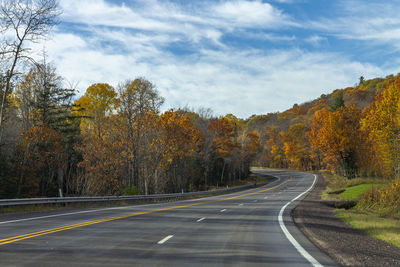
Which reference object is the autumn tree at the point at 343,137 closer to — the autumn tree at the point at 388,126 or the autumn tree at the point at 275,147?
the autumn tree at the point at 388,126

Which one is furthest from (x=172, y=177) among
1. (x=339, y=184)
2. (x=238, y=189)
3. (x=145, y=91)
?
(x=339, y=184)

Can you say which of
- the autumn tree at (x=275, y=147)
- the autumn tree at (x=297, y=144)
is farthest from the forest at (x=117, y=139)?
the autumn tree at (x=275, y=147)

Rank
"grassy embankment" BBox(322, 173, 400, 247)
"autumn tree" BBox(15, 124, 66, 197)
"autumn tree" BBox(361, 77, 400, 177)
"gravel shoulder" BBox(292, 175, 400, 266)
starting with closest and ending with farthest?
1. "gravel shoulder" BBox(292, 175, 400, 266)
2. "grassy embankment" BBox(322, 173, 400, 247)
3. "autumn tree" BBox(15, 124, 66, 197)
4. "autumn tree" BBox(361, 77, 400, 177)

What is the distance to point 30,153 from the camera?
3209 cm

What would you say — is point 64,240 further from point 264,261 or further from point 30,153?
point 30,153

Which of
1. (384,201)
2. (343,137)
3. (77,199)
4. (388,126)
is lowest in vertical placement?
(384,201)

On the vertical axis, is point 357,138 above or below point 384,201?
above

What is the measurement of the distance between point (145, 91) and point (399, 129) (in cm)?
2745

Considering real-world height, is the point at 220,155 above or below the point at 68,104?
below

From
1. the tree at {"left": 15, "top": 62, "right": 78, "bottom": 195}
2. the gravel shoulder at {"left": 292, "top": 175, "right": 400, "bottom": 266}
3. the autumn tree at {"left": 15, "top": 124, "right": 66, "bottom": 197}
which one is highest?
the tree at {"left": 15, "top": 62, "right": 78, "bottom": 195}

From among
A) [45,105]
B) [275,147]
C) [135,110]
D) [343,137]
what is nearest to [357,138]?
Answer: [343,137]

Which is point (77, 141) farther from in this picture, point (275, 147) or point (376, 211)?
point (275, 147)

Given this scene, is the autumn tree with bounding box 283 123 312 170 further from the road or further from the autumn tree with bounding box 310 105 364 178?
the road

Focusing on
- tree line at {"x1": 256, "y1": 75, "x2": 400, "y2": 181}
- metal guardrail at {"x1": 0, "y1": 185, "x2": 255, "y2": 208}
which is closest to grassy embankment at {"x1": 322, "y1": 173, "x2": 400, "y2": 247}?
tree line at {"x1": 256, "y1": 75, "x2": 400, "y2": 181}
